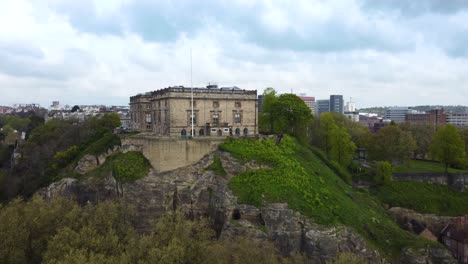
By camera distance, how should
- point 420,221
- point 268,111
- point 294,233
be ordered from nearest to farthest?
point 294,233 < point 420,221 < point 268,111

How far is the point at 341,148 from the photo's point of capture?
64.6 metres

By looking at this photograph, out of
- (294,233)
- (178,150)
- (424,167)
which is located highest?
(178,150)

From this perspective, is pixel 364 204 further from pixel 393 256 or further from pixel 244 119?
pixel 244 119

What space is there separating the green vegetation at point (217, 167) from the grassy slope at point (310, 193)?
1743mm

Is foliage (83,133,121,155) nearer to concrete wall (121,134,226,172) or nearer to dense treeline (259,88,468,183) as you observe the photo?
concrete wall (121,134,226,172)

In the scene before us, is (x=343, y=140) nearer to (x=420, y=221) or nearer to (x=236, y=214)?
(x=420, y=221)

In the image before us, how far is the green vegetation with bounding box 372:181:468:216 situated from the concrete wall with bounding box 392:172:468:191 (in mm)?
1106

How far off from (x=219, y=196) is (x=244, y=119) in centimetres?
1921

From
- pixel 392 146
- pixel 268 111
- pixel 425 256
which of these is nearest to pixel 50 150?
pixel 268 111

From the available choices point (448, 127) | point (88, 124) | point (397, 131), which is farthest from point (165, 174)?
point (448, 127)

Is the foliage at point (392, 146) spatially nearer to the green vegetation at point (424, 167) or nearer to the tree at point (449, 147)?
the green vegetation at point (424, 167)

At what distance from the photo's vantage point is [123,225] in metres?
35.7

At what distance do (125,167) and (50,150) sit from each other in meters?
31.1

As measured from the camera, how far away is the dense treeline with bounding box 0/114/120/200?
198 ft
